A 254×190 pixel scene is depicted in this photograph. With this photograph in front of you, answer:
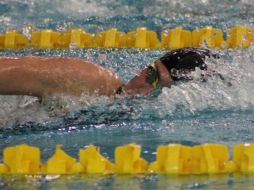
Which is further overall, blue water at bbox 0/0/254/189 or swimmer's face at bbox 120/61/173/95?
swimmer's face at bbox 120/61/173/95

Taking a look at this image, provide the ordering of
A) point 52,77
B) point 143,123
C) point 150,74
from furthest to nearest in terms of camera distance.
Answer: point 143,123, point 150,74, point 52,77

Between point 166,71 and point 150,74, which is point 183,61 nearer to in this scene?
point 166,71

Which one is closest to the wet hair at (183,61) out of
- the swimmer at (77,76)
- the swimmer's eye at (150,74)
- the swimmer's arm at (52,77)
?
the swimmer at (77,76)

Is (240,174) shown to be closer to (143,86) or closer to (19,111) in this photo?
(143,86)

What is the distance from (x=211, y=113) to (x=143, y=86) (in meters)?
0.56

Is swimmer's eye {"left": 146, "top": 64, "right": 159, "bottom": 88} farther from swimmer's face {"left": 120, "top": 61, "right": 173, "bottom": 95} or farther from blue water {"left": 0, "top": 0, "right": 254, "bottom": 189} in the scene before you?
blue water {"left": 0, "top": 0, "right": 254, "bottom": 189}

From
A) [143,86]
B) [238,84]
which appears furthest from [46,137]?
[238,84]

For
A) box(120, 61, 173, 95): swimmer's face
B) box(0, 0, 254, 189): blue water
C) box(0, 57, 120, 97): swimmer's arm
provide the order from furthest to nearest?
box(120, 61, 173, 95): swimmer's face < box(0, 57, 120, 97): swimmer's arm < box(0, 0, 254, 189): blue water

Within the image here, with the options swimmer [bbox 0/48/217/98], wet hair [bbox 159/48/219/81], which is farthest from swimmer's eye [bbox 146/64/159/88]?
wet hair [bbox 159/48/219/81]

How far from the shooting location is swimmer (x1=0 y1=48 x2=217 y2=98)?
4066 mm

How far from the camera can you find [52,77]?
13.6ft

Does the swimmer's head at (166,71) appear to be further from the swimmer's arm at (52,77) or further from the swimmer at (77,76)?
the swimmer's arm at (52,77)

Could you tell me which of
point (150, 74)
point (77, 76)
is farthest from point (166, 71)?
point (77, 76)

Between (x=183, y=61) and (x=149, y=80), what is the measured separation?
0.28m
